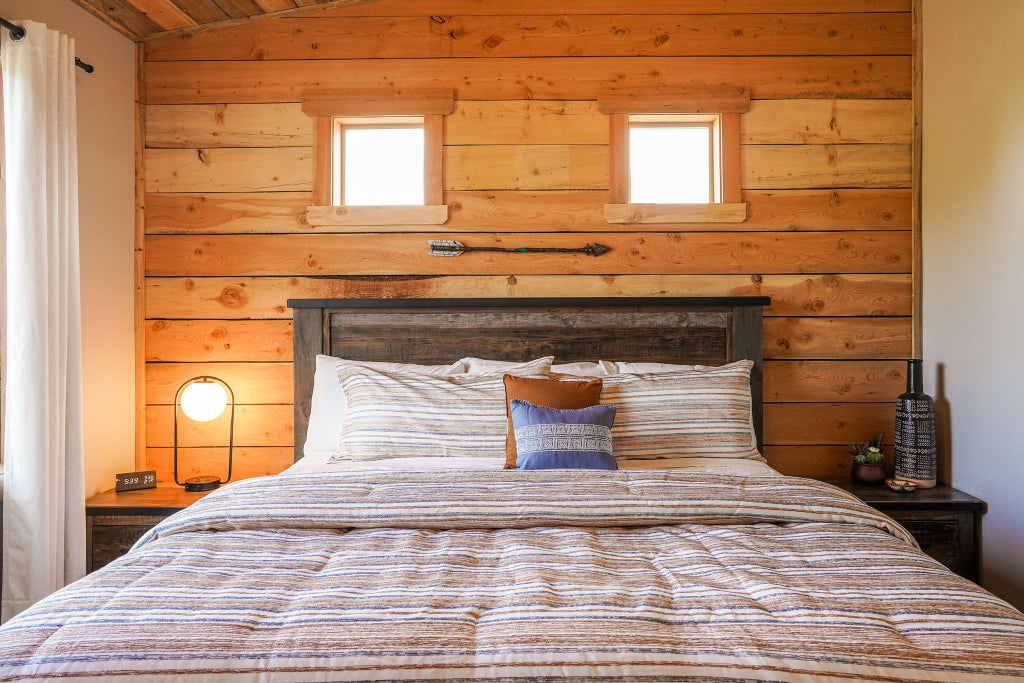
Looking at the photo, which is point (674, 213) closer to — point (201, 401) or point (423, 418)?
point (423, 418)

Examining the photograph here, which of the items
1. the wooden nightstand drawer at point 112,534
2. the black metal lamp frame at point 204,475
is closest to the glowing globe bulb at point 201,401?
the black metal lamp frame at point 204,475

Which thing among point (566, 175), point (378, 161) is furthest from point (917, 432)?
point (378, 161)

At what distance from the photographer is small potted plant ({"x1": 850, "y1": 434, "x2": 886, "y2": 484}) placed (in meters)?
2.79

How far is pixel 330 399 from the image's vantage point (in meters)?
2.73

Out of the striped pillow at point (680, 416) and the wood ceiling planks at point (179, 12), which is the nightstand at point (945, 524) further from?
the wood ceiling planks at point (179, 12)

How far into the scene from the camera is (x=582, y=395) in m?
2.36

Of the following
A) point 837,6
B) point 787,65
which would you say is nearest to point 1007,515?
point 787,65

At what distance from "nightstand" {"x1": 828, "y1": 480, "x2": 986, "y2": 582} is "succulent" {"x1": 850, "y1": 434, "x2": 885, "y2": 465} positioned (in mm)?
256

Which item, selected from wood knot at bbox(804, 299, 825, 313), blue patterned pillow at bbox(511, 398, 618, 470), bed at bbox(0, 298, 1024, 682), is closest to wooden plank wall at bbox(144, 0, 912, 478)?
wood knot at bbox(804, 299, 825, 313)

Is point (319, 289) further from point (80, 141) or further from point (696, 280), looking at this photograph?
point (696, 280)

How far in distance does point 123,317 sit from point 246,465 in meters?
0.79

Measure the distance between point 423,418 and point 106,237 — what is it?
153 cm

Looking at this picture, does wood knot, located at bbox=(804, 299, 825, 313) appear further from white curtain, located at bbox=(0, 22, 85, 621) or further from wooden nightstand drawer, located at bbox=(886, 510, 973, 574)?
white curtain, located at bbox=(0, 22, 85, 621)

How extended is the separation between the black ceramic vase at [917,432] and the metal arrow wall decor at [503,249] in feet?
4.25
